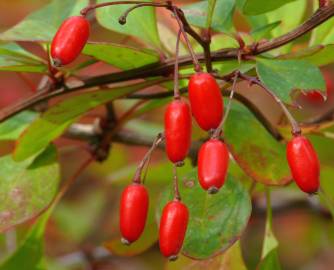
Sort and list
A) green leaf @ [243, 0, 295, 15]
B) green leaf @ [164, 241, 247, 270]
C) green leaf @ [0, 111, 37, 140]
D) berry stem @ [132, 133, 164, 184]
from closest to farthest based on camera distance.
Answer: berry stem @ [132, 133, 164, 184] < green leaf @ [243, 0, 295, 15] < green leaf @ [164, 241, 247, 270] < green leaf @ [0, 111, 37, 140]

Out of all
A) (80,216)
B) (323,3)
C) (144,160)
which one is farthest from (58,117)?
(80,216)

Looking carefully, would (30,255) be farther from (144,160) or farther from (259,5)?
(259,5)

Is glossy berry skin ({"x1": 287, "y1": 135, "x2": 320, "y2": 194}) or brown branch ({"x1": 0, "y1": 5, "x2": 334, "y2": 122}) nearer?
glossy berry skin ({"x1": 287, "y1": 135, "x2": 320, "y2": 194})

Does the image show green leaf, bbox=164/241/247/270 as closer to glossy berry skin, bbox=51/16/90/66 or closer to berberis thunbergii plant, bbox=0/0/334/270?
berberis thunbergii plant, bbox=0/0/334/270

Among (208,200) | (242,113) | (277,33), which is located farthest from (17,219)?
(277,33)

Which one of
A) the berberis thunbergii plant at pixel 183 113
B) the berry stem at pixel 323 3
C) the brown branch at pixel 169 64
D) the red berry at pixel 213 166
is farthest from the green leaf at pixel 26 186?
the berry stem at pixel 323 3

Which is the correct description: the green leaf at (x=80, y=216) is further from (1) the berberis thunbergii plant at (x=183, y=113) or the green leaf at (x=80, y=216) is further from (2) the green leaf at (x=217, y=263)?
(2) the green leaf at (x=217, y=263)

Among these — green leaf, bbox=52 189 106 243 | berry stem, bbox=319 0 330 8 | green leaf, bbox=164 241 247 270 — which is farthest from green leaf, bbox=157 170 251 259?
green leaf, bbox=52 189 106 243

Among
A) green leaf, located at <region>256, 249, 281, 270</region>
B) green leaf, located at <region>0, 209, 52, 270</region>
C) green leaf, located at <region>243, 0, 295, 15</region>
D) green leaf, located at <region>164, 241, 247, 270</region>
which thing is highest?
green leaf, located at <region>243, 0, 295, 15</region>
